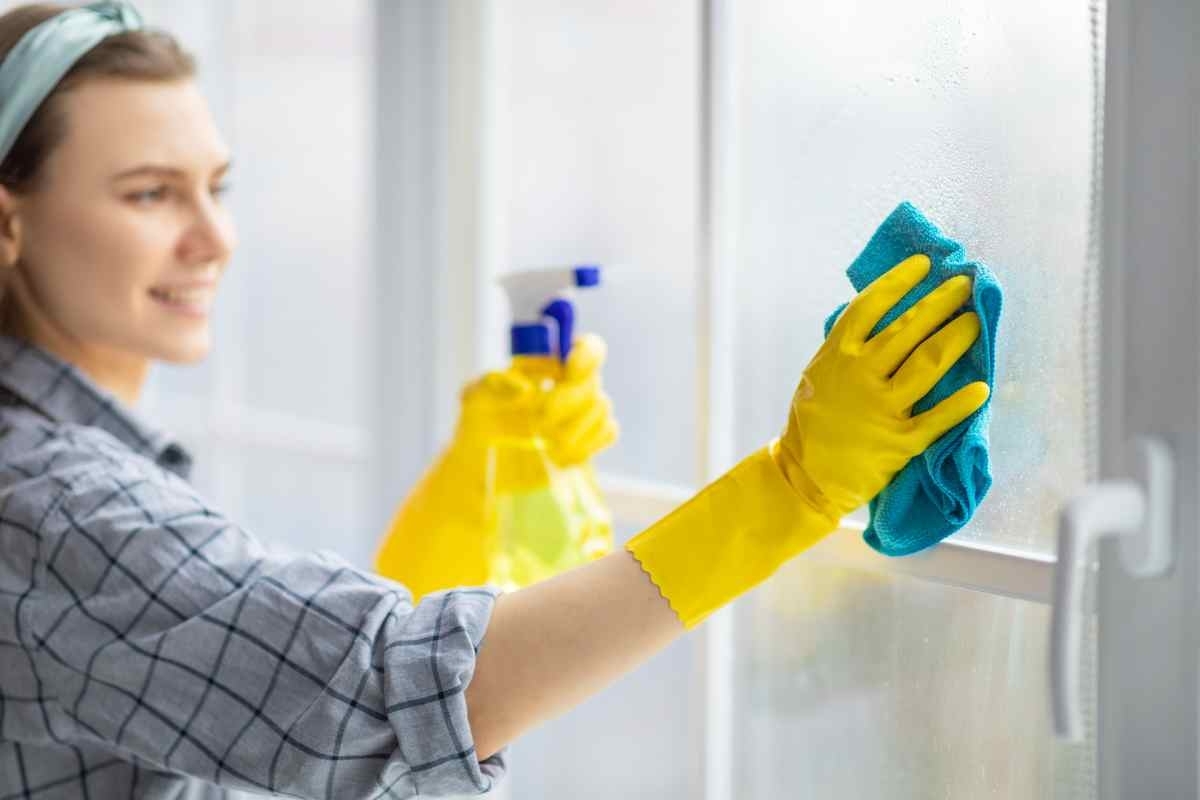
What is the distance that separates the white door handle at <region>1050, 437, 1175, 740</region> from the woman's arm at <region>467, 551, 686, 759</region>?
8.9 inches

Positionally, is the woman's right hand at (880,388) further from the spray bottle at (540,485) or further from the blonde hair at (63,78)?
the blonde hair at (63,78)

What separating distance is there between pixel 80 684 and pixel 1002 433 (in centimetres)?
63

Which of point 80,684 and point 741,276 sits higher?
point 741,276

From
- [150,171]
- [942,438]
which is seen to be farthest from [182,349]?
[942,438]

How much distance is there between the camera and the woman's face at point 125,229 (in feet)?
3.50

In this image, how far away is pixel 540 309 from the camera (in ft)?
3.62

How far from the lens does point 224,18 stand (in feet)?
6.52

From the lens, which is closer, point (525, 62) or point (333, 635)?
point (333, 635)

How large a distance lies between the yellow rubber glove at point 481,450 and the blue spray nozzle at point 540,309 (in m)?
0.01

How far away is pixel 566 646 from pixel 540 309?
39cm

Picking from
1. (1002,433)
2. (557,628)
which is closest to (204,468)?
(557,628)

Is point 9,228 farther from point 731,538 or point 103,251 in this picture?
point 731,538

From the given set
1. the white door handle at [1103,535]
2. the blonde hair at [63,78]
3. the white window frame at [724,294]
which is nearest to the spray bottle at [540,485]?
the white window frame at [724,294]

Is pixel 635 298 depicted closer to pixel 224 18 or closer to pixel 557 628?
pixel 557 628
